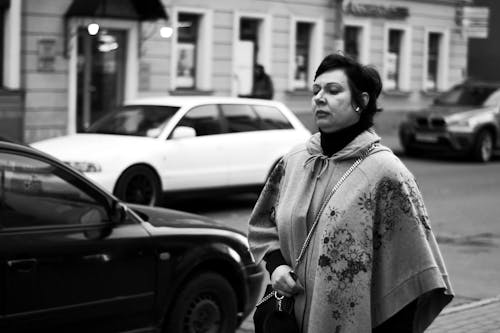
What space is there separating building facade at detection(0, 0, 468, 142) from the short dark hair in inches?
648

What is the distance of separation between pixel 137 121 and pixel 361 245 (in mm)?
10560

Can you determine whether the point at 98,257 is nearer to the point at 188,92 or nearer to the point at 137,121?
the point at 137,121

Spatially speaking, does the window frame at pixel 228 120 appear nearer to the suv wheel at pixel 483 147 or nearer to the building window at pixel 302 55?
the suv wheel at pixel 483 147

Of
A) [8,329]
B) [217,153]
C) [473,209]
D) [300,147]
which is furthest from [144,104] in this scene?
[300,147]

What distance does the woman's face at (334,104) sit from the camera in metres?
3.49

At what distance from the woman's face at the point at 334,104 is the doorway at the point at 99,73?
18.3 meters

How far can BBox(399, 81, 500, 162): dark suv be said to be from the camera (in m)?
22.7

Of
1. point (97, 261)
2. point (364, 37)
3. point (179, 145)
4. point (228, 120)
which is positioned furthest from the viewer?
point (364, 37)

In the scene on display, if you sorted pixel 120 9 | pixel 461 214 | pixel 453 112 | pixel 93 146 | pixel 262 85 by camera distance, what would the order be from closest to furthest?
pixel 93 146 → pixel 461 214 → pixel 120 9 → pixel 262 85 → pixel 453 112

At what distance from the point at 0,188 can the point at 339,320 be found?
8.64 feet

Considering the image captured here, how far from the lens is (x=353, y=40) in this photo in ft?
95.9

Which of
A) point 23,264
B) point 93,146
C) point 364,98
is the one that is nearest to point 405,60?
point 93,146

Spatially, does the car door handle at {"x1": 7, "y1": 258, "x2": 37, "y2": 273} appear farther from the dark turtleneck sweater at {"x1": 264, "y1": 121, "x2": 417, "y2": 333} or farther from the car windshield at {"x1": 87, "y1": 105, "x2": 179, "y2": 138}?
the car windshield at {"x1": 87, "y1": 105, "x2": 179, "y2": 138}

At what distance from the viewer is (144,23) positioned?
22.6 metres
